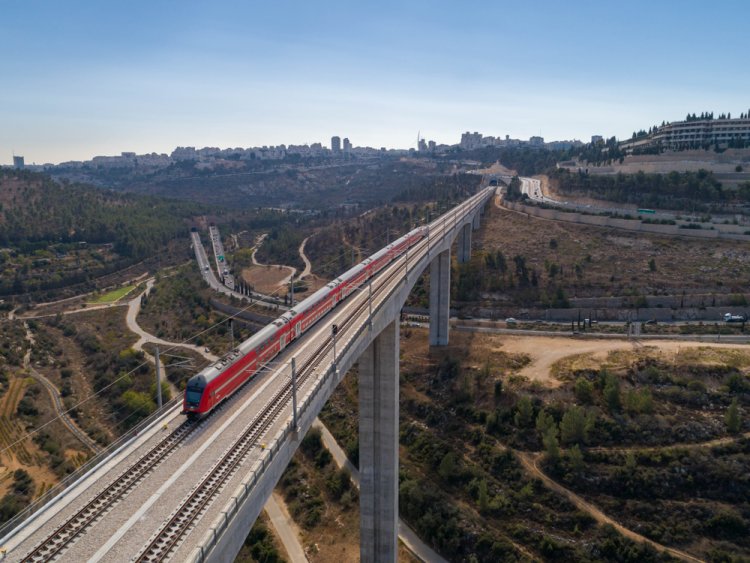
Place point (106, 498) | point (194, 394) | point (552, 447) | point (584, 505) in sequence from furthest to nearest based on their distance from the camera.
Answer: point (552, 447) < point (584, 505) < point (194, 394) < point (106, 498)

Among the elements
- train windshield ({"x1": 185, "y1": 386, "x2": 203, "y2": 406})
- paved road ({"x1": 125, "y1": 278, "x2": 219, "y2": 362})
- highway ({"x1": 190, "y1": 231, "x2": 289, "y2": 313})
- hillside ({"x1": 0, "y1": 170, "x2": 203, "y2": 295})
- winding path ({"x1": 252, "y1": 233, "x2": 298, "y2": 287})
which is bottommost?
paved road ({"x1": 125, "y1": 278, "x2": 219, "y2": 362})

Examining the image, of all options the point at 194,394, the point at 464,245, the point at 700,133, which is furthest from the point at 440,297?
the point at 700,133

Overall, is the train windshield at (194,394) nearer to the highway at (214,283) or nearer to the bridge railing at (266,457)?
the bridge railing at (266,457)

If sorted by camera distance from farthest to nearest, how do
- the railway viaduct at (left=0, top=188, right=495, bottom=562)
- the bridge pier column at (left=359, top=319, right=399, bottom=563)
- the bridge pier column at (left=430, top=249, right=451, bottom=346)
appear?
the bridge pier column at (left=430, top=249, right=451, bottom=346)
the bridge pier column at (left=359, top=319, right=399, bottom=563)
the railway viaduct at (left=0, top=188, right=495, bottom=562)

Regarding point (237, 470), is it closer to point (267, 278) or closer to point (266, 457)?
point (266, 457)

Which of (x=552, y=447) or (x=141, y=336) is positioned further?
(x=141, y=336)

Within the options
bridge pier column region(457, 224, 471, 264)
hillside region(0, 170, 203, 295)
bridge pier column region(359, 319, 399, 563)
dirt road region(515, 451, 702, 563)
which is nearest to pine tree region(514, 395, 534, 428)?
dirt road region(515, 451, 702, 563)

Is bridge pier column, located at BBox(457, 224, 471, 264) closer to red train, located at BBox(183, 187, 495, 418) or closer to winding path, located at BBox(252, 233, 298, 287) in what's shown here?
winding path, located at BBox(252, 233, 298, 287)

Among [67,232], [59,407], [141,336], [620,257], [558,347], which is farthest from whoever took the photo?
[67,232]
